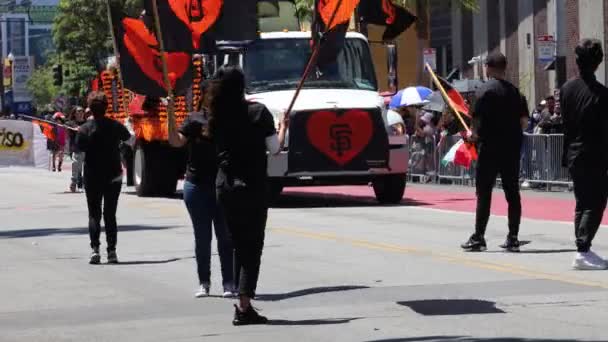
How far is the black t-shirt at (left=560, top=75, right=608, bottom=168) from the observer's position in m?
13.7

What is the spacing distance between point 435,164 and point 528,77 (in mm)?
14334

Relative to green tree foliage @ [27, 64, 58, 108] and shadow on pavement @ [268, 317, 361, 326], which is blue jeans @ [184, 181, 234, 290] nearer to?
shadow on pavement @ [268, 317, 361, 326]

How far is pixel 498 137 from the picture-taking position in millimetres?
15523

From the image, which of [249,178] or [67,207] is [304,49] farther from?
[249,178]

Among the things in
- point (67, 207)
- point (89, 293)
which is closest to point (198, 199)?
point (89, 293)

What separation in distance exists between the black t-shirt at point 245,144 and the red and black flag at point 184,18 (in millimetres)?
9872

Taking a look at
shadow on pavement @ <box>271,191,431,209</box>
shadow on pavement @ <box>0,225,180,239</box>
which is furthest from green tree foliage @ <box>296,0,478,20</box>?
shadow on pavement @ <box>0,225,180,239</box>

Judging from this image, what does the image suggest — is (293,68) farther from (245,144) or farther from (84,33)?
(84,33)

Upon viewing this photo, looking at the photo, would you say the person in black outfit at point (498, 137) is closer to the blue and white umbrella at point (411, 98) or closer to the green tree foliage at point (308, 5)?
the blue and white umbrella at point (411, 98)

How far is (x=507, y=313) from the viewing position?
1073 cm

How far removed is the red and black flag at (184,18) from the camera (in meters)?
21.2

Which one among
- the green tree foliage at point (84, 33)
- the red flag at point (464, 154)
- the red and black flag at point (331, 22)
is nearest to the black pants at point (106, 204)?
the red and black flag at point (331, 22)

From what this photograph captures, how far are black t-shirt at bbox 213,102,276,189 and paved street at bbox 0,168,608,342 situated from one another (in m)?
1.04

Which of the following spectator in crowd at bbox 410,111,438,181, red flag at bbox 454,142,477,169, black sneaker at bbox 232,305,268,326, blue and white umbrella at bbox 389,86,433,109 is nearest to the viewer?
black sneaker at bbox 232,305,268,326
